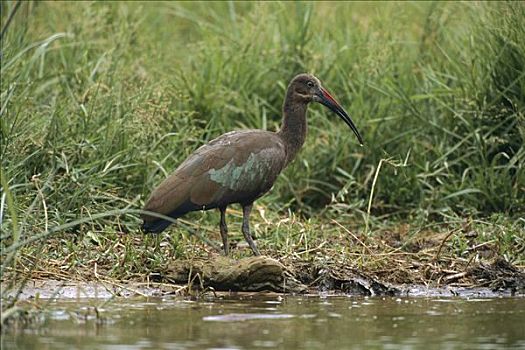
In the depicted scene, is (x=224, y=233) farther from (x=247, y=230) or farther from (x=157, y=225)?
(x=157, y=225)

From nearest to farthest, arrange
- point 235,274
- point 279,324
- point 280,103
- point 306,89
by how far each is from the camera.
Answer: point 279,324, point 235,274, point 306,89, point 280,103

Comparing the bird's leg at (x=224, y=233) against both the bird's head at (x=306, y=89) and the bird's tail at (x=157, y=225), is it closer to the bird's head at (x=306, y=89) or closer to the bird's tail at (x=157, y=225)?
the bird's tail at (x=157, y=225)

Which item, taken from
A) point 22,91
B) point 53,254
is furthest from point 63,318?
point 22,91

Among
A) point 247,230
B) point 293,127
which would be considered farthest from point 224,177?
point 293,127

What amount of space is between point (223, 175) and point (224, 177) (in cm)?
2

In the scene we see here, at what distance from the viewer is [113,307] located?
719cm

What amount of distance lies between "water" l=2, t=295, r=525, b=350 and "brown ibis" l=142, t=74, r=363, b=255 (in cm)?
81

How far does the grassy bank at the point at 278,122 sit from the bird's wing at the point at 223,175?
11.4 inches

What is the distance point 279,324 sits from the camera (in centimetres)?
675

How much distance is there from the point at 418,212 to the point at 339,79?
5.65ft

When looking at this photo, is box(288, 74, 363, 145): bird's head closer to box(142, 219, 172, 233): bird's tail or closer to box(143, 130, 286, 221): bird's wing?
box(143, 130, 286, 221): bird's wing

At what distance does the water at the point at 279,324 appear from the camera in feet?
20.3

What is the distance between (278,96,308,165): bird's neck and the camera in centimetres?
905

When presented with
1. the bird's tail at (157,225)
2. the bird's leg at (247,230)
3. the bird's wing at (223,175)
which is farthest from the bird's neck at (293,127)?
the bird's tail at (157,225)
